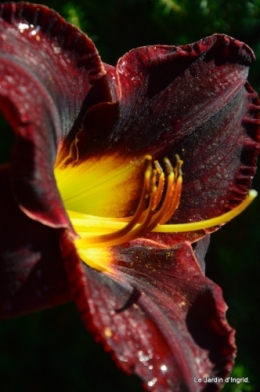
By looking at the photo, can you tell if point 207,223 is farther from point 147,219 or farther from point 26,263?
point 26,263

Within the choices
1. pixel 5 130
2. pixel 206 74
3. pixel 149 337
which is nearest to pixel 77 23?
pixel 5 130

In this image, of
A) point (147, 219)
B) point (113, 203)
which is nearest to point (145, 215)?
point (147, 219)

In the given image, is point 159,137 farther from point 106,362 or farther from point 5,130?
point 106,362

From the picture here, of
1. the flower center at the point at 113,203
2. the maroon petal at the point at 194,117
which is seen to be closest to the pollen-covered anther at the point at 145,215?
the flower center at the point at 113,203

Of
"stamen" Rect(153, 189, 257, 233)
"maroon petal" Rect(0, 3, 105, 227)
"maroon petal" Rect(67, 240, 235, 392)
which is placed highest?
"maroon petal" Rect(0, 3, 105, 227)

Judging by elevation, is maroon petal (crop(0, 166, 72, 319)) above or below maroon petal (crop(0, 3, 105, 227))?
below

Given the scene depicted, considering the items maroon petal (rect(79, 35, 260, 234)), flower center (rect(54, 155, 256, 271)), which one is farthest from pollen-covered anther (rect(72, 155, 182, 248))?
maroon petal (rect(79, 35, 260, 234))

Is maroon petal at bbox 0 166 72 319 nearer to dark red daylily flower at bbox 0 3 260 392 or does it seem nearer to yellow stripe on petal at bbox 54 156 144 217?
dark red daylily flower at bbox 0 3 260 392
